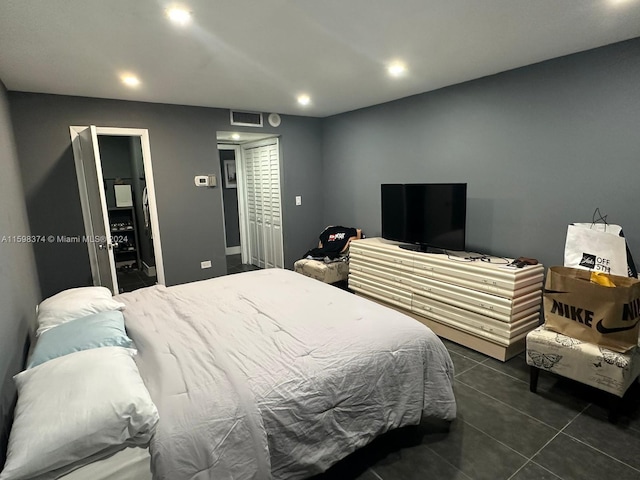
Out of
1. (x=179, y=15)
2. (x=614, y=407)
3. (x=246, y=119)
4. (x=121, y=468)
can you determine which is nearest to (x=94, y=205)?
(x=246, y=119)

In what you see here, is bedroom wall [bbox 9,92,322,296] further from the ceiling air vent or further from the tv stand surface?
the tv stand surface

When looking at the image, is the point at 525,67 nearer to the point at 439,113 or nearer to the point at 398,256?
the point at 439,113

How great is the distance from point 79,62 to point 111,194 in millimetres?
3939

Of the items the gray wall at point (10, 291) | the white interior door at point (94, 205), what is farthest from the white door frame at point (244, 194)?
the gray wall at point (10, 291)

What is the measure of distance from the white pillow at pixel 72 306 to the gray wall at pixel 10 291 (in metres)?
0.13

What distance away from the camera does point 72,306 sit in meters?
2.07

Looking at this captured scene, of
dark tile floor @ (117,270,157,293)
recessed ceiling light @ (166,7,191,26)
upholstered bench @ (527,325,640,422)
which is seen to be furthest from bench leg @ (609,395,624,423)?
dark tile floor @ (117,270,157,293)

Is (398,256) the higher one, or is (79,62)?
(79,62)

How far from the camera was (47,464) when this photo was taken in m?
1.06

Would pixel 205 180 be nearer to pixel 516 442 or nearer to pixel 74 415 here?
pixel 74 415

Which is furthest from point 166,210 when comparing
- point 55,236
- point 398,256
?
point 398,256

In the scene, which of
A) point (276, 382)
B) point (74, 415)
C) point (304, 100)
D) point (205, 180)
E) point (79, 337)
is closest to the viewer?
point (74, 415)

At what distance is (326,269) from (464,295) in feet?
6.13

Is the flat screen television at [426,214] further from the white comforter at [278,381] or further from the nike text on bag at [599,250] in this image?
the white comforter at [278,381]
